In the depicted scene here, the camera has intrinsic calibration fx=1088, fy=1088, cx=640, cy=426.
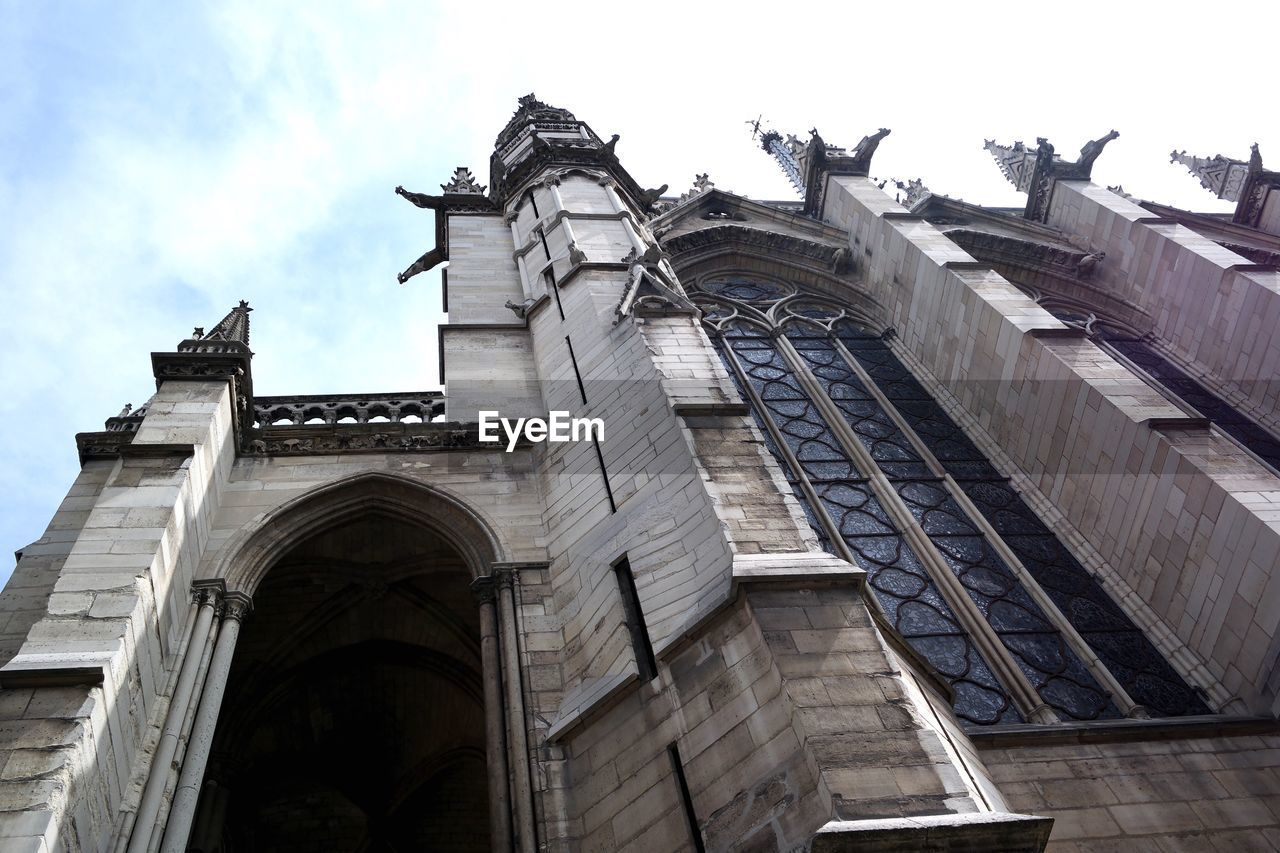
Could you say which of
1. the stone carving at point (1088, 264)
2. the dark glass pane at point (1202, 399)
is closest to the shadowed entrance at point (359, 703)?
the dark glass pane at point (1202, 399)

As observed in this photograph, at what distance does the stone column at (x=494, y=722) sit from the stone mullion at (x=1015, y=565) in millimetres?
4471

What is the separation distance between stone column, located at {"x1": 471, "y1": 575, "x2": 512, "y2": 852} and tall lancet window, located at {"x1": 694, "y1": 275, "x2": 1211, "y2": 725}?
2414 millimetres

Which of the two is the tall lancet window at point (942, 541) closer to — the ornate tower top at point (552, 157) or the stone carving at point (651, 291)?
the stone carving at point (651, 291)

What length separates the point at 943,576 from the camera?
916 centimetres

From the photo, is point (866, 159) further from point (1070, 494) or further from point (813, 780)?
point (813, 780)

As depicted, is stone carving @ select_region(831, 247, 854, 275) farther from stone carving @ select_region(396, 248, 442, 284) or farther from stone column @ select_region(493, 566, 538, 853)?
stone column @ select_region(493, 566, 538, 853)

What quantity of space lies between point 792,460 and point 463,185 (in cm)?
841

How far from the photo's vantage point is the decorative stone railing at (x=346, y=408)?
9820 millimetres

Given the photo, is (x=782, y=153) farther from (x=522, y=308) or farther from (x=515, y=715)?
(x=515, y=715)

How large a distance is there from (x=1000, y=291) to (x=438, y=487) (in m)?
6.87

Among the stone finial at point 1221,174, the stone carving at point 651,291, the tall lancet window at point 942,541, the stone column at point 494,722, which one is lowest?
the stone column at point 494,722

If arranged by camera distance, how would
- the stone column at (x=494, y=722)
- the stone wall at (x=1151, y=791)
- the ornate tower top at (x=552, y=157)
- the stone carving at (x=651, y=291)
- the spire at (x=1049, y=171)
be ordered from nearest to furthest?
the stone column at (x=494, y=722) < the stone wall at (x=1151, y=791) < the stone carving at (x=651, y=291) < the ornate tower top at (x=552, y=157) < the spire at (x=1049, y=171)

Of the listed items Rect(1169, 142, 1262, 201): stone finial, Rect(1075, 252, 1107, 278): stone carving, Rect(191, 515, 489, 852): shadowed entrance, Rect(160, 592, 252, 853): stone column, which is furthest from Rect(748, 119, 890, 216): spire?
Rect(160, 592, 252, 853): stone column

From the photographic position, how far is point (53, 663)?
18.8ft
